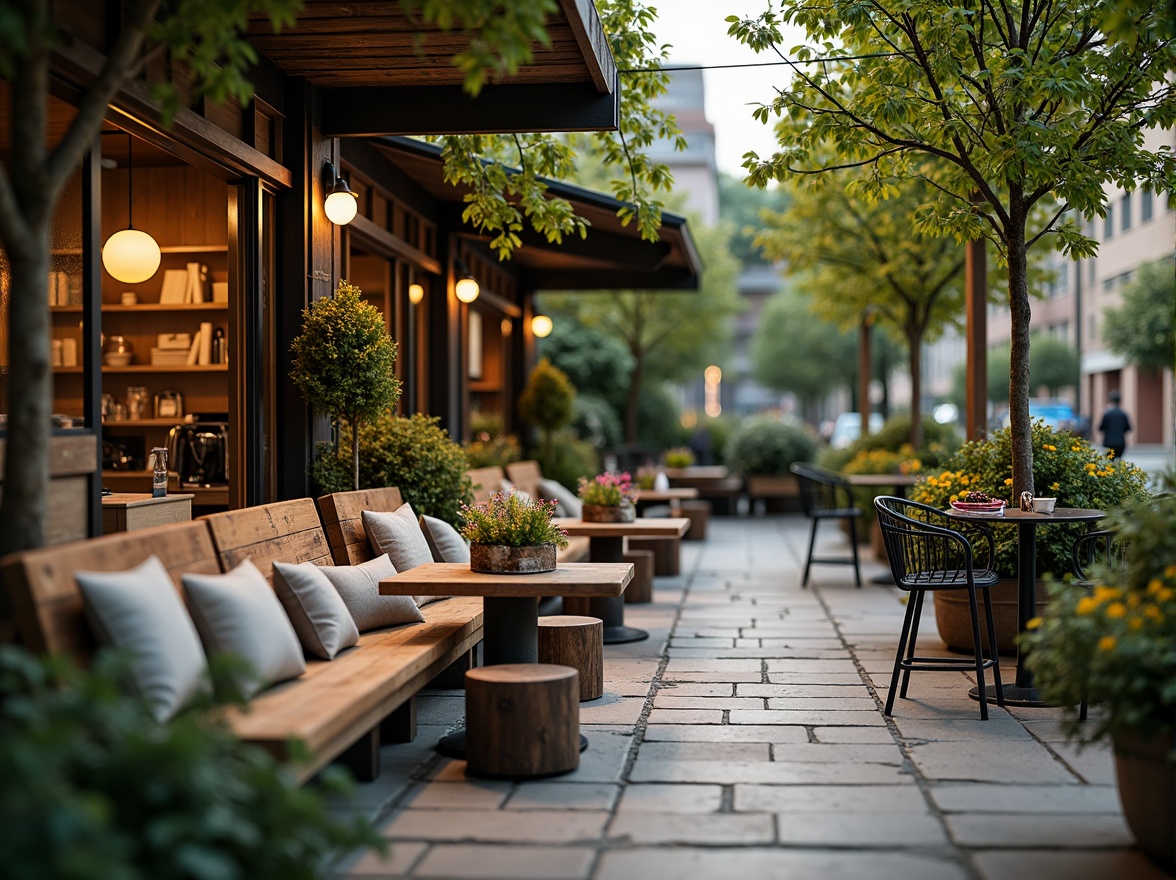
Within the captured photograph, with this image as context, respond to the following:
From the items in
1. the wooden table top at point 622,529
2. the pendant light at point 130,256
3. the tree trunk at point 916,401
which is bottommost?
the wooden table top at point 622,529

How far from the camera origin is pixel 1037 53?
635cm

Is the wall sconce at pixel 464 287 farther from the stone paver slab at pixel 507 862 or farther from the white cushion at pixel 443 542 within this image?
the stone paver slab at pixel 507 862

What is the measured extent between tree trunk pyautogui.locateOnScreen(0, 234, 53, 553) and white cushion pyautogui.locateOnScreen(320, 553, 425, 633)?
1.73 metres

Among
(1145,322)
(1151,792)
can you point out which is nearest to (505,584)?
(1151,792)

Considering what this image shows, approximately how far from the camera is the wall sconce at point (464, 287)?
11219 mm

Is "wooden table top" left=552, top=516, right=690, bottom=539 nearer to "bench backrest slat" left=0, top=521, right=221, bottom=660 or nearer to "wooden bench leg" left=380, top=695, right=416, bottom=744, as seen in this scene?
"wooden bench leg" left=380, top=695, right=416, bottom=744

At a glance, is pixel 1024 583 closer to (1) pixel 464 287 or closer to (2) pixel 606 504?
(2) pixel 606 504

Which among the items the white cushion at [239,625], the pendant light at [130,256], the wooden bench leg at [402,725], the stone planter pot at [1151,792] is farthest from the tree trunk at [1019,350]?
the pendant light at [130,256]

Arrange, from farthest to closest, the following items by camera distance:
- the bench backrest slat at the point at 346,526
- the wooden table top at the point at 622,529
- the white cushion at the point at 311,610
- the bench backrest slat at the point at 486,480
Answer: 1. the bench backrest slat at the point at 486,480
2. the wooden table top at the point at 622,529
3. the bench backrest slat at the point at 346,526
4. the white cushion at the point at 311,610

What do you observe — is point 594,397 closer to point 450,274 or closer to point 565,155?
point 450,274

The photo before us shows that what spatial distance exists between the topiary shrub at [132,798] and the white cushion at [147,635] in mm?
402

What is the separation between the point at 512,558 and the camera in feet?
17.4

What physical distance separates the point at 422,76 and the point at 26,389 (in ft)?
12.0

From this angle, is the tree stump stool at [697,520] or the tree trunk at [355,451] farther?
the tree stump stool at [697,520]
